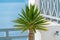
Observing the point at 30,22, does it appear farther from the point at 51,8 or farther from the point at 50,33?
the point at 51,8

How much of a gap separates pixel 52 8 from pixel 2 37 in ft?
5.69

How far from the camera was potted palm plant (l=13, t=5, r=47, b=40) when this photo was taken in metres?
3.27

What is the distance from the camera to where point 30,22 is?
3.29 meters

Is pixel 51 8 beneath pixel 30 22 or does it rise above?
above

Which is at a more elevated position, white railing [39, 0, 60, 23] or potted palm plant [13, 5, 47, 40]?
white railing [39, 0, 60, 23]

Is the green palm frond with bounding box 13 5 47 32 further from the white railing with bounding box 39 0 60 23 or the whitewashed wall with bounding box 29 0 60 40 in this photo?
the white railing with bounding box 39 0 60 23

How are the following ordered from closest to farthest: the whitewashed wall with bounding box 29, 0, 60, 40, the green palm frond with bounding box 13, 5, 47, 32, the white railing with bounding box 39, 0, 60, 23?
the green palm frond with bounding box 13, 5, 47, 32 < the whitewashed wall with bounding box 29, 0, 60, 40 < the white railing with bounding box 39, 0, 60, 23


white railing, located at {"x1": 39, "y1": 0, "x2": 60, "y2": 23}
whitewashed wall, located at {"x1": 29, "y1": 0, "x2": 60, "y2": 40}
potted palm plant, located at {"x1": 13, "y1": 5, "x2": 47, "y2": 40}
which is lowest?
whitewashed wall, located at {"x1": 29, "y1": 0, "x2": 60, "y2": 40}

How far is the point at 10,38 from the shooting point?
14.7 feet

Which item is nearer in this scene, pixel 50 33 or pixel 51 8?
pixel 50 33

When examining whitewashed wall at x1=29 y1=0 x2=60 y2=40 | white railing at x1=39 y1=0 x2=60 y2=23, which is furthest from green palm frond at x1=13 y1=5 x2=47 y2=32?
white railing at x1=39 y1=0 x2=60 y2=23

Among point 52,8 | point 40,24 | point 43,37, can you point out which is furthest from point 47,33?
point 52,8

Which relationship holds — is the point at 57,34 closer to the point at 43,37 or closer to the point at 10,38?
the point at 43,37

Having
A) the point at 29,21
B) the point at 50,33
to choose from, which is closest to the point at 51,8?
the point at 50,33
